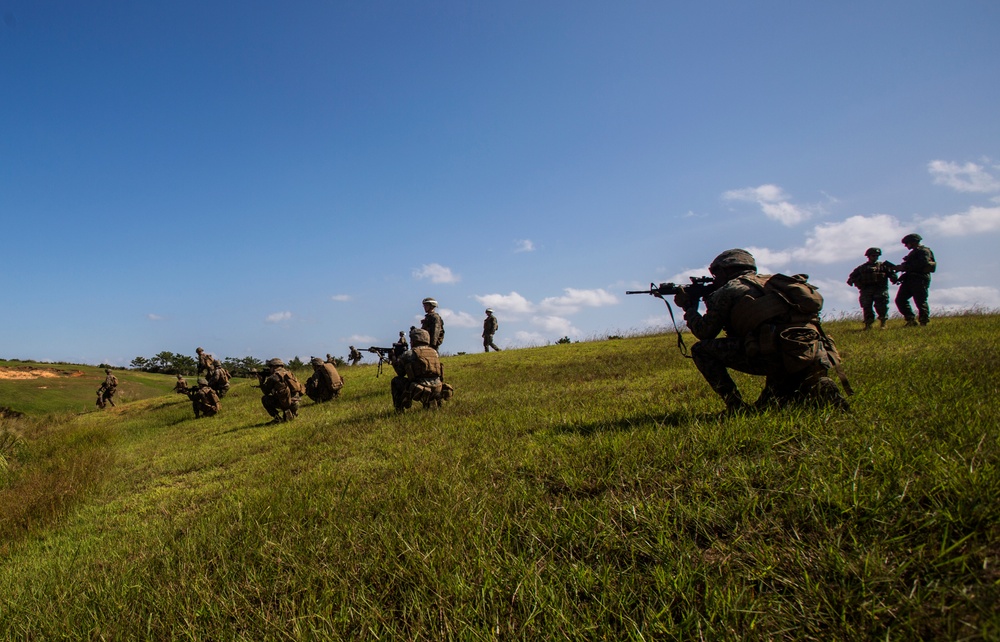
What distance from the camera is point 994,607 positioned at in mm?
1495

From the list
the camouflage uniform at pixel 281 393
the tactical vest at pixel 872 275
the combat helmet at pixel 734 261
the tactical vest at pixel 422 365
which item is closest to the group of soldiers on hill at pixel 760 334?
the combat helmet at pixel 734 261

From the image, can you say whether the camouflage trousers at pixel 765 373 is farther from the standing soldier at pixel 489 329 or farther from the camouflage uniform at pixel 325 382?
the standing soldier at pixel 489 329

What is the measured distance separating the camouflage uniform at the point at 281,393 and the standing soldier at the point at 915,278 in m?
15.2

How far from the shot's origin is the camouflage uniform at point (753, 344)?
3.92 meters

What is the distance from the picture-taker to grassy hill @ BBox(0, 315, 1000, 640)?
182 cm

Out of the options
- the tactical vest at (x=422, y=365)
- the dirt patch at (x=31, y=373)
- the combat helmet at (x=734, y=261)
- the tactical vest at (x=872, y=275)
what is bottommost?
the tactical vest at (x=422, y=365)

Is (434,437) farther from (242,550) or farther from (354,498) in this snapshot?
(242,550)

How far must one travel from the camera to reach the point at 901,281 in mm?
11430

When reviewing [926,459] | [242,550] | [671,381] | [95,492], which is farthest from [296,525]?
[671,381]

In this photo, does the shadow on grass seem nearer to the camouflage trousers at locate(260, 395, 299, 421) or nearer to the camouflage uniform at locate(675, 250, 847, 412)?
the camouflage uniform at locate(675, 250, 847, 412)

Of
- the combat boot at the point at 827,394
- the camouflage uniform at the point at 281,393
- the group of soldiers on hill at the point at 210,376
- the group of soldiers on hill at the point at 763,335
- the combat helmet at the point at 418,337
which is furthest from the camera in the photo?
the group of soldiers on hill at the point at 210,376

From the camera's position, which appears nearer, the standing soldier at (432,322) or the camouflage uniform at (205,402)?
the standing soldier at (432,322)

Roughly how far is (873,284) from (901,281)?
559 mm

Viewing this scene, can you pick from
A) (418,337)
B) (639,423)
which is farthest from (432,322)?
(639,423)
